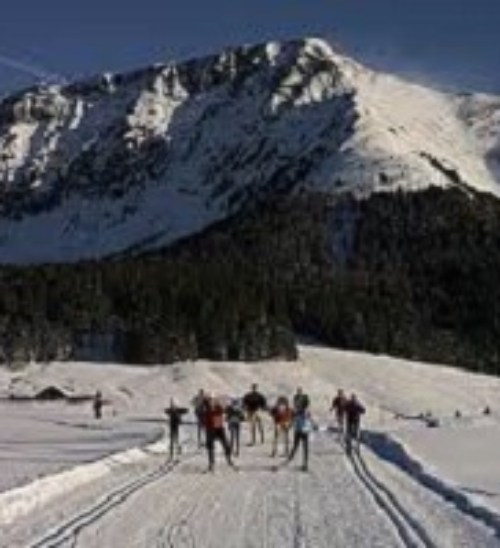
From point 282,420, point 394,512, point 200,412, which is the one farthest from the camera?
point 282,420

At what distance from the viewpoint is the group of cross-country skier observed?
40344 mm

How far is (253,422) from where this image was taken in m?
52.4

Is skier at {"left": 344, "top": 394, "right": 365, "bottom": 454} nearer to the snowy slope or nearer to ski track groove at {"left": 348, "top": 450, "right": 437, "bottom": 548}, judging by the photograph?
the snowy slope

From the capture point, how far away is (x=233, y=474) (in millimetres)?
37312

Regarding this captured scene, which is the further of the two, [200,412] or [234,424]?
[234,424]

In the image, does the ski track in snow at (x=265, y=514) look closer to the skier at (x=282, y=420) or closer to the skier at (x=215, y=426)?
the skier at (x=215, y=426)

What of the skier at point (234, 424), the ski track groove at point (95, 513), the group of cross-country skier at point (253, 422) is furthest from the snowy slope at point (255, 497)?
the skier at point (234, 424)

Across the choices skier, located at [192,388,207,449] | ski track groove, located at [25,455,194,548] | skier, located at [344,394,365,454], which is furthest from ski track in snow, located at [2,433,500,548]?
skier, located at [344,394,365,454]

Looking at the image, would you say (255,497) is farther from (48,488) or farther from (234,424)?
(234,424)

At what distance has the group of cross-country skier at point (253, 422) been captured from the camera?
132ft

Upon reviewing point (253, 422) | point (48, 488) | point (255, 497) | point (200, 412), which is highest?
point (200, 412)

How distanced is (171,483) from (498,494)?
6.74 meters

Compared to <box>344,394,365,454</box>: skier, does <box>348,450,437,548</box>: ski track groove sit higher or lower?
lower

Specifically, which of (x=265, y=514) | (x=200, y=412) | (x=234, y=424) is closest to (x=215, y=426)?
(x=200, y=412)
